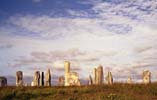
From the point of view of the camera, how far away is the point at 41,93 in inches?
1323

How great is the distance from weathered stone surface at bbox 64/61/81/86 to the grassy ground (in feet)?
77.4

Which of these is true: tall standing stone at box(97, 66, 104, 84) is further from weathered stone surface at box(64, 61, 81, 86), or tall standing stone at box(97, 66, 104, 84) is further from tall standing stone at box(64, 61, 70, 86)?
tall standing stone at box(64, 61, 70, 86)

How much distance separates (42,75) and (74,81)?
28.6ft

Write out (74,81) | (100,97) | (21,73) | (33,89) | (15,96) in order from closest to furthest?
(100,97), (15,96), (33,89), (21,73), (74,81)

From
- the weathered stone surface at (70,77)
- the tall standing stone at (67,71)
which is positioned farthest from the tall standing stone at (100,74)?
the tall standing stone at (67,71)

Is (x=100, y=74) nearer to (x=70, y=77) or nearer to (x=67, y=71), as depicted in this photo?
(x=70, y=77)

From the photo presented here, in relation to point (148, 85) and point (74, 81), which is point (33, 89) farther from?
point (74, 81)

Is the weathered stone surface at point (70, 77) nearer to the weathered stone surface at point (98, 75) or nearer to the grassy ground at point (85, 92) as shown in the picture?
the weathered stone surface at point (98, 75)

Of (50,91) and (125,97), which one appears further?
(50,91)

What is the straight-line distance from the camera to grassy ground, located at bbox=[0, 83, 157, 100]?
30.8 meters

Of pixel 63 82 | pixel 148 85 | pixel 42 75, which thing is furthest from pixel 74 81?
pixel 148 85

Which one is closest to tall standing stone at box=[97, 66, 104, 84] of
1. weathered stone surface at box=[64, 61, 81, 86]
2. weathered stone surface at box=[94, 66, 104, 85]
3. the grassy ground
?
weathered stone surface at box=[94, 66, 104, 85]

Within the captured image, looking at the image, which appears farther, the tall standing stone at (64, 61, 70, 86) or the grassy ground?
the tall standing stone at (64, 61, 70, 86)

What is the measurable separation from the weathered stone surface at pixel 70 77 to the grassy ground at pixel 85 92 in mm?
23605
